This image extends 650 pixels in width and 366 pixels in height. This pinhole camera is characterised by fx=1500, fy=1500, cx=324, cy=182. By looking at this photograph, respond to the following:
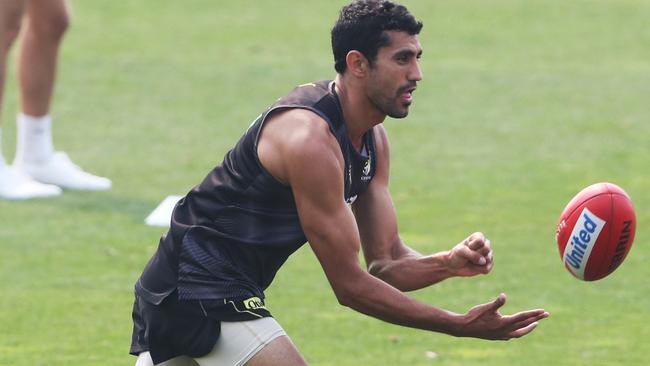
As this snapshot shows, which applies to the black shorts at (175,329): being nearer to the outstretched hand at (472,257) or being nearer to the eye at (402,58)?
the outstretched hand at (472,257)

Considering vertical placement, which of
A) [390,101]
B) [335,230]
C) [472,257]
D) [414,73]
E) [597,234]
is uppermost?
[414,73]

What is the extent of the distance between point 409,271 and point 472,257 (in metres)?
0.45

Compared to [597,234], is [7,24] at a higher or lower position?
lower

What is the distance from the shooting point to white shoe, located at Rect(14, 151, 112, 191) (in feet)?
34.9

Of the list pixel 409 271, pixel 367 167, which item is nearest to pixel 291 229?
pixel 367 167

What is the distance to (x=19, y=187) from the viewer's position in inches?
408

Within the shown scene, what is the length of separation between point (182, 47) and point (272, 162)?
11182 millimetres

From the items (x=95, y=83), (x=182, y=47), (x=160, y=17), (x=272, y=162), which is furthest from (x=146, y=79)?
(x=272, y=162)

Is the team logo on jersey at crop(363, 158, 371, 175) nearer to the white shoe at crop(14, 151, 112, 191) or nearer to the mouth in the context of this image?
the mouth

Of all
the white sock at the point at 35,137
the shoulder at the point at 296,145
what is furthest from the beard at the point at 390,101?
the white sock at the point at 35,137

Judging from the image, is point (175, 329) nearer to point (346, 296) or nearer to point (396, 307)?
point (346, 296)

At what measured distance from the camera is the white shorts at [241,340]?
17.8ft

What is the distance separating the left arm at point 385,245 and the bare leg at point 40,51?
184 inches

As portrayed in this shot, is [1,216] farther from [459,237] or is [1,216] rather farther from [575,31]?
[575,31]
